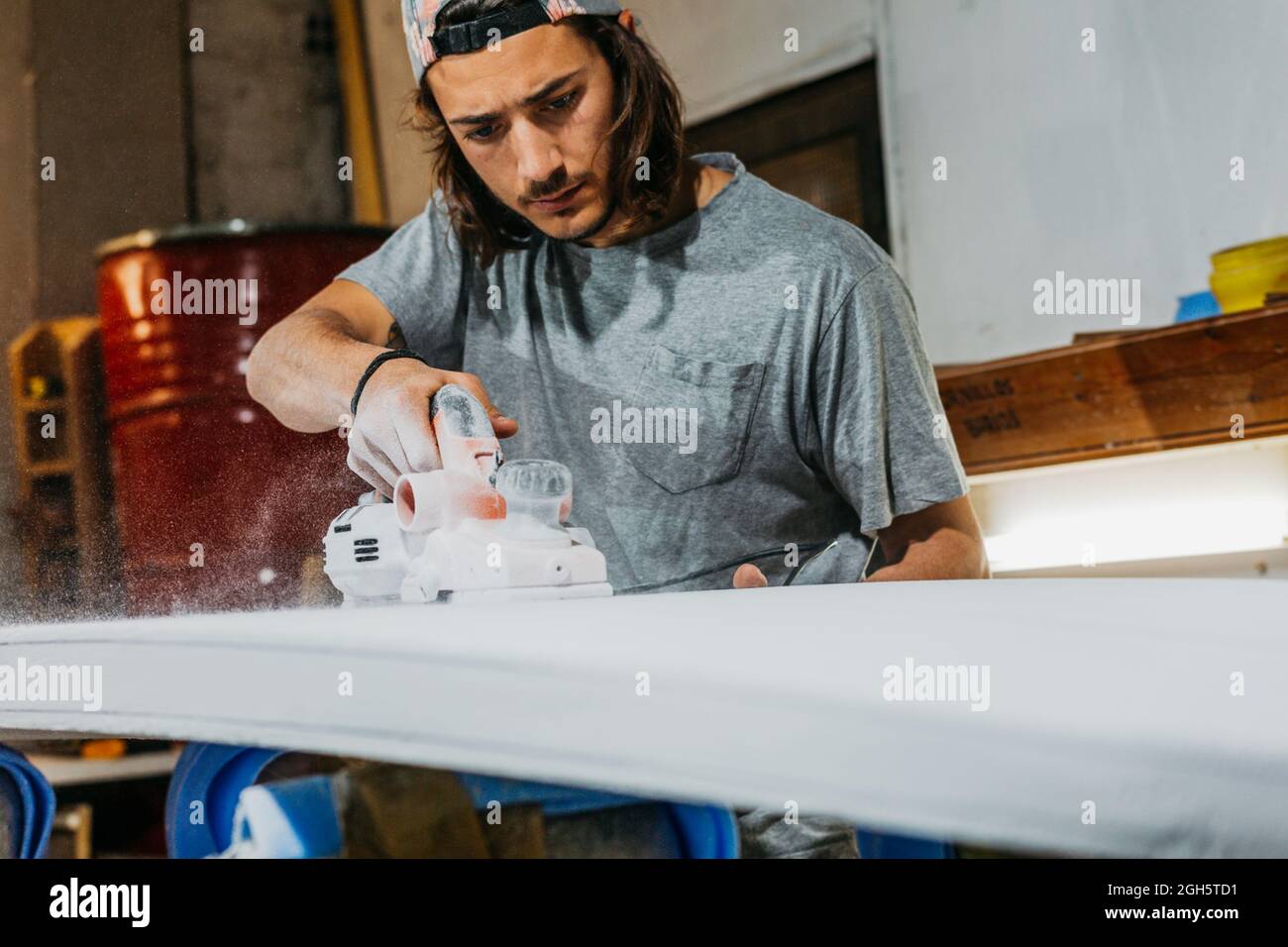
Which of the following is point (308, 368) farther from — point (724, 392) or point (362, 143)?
point (724, 392)

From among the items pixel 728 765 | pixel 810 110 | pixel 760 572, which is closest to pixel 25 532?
pixel 760 572

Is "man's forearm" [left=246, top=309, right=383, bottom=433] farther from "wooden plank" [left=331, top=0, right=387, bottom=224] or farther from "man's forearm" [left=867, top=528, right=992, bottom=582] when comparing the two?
"man's forearm" [left=867, top=528, right=992, bottom=582]

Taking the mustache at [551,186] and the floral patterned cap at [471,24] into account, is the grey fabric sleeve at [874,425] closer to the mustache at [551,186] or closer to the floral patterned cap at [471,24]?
the mustache at [551,186]

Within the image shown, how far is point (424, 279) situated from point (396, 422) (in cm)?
36

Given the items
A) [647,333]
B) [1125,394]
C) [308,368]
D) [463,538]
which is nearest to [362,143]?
[308,368]

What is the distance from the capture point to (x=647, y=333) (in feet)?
5.18

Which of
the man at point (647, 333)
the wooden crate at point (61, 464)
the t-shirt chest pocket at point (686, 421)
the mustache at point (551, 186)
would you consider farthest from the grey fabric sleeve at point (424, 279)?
the wooden crate at point (61, 464)

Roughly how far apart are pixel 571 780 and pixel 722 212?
3.47ft

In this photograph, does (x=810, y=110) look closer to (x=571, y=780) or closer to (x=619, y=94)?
(x=619, y=94)

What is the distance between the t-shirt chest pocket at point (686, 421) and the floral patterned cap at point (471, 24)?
0.45 meters

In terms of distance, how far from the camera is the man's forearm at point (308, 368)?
4.94ft

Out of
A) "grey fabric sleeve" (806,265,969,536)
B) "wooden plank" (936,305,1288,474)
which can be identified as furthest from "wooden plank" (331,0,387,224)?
"wooden plank" (936,305,1288,474)

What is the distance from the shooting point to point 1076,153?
1.75 metres

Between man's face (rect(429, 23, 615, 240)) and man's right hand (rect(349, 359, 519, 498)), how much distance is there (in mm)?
289
